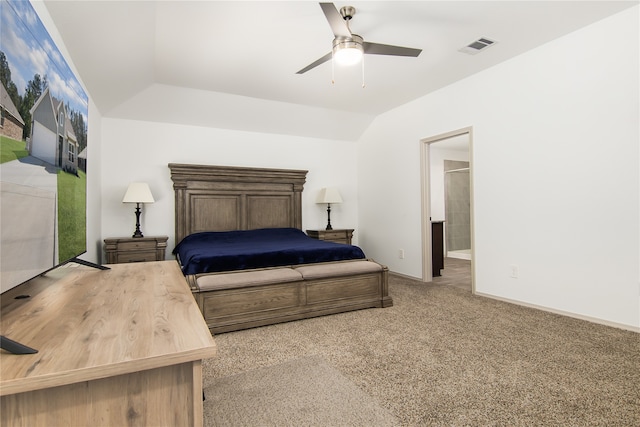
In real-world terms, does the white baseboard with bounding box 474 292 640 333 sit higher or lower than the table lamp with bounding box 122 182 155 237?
lower

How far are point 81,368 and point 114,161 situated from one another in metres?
4.15

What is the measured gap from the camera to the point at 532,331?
2.53 m

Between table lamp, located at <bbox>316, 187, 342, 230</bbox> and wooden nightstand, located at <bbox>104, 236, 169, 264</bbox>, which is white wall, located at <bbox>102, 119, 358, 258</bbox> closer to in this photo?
Result: table lamp, located at <bbox>316, 187, 342, 230</bbox>

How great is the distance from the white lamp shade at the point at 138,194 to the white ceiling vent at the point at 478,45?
3.70m

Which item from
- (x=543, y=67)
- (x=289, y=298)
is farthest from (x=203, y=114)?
(x=543, y=67)

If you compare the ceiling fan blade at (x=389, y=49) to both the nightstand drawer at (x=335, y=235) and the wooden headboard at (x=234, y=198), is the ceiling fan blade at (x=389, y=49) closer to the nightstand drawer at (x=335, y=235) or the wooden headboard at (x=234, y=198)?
the wooden headboard at (x=234, y=198)

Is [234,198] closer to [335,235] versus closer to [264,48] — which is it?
[335,235]

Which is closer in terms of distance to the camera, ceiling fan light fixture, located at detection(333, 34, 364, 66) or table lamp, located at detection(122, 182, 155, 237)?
ceiling fan light fixture, located at detection(333, 34, 364, 66)

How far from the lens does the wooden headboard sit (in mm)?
4332

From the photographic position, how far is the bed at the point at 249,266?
105 inches

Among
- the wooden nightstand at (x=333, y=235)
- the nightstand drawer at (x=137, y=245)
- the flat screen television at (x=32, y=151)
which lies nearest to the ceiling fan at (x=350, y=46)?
the flat screen television at (x=32, y=151)

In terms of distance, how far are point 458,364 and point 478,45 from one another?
8.96ft

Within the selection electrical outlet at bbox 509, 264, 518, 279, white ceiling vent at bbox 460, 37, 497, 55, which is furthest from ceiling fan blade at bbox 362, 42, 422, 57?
electrical outlet at bbox 509, 264, 518, 279

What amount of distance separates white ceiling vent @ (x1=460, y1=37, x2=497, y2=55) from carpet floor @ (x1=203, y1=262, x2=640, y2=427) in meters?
2.46
